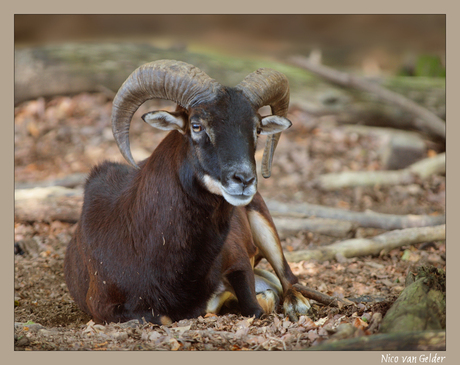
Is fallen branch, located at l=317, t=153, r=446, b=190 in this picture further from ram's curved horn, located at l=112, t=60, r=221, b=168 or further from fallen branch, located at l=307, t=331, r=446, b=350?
fallen branch, located at l=307, t=331, r=446, b=350

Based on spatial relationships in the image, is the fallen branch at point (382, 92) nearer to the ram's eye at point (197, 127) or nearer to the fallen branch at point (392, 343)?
the ram's eye at point (197, 127)

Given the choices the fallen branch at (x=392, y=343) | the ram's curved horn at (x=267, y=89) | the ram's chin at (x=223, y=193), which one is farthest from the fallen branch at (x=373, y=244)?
the fallen branch at (x=392, y=343)

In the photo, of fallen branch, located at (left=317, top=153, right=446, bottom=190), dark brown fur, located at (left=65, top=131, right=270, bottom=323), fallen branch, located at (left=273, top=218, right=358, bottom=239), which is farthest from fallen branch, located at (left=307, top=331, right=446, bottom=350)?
fallen branch, located at (left=317, top=153, right=446, bottom=190)

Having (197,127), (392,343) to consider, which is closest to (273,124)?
(197,127)

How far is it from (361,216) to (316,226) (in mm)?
879

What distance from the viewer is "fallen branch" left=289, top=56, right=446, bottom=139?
11852 mm

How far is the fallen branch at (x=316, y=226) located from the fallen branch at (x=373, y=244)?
1.37 feet

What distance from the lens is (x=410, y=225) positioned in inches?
341

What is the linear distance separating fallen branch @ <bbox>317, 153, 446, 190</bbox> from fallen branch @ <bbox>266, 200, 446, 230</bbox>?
137cm

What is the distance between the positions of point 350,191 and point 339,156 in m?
1.55

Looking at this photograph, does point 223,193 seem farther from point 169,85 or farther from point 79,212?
point 79,212

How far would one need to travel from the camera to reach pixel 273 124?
533 cm

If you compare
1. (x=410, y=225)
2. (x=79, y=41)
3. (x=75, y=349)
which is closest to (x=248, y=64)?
(x=79, y=41)

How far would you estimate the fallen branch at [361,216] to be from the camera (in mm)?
8664
